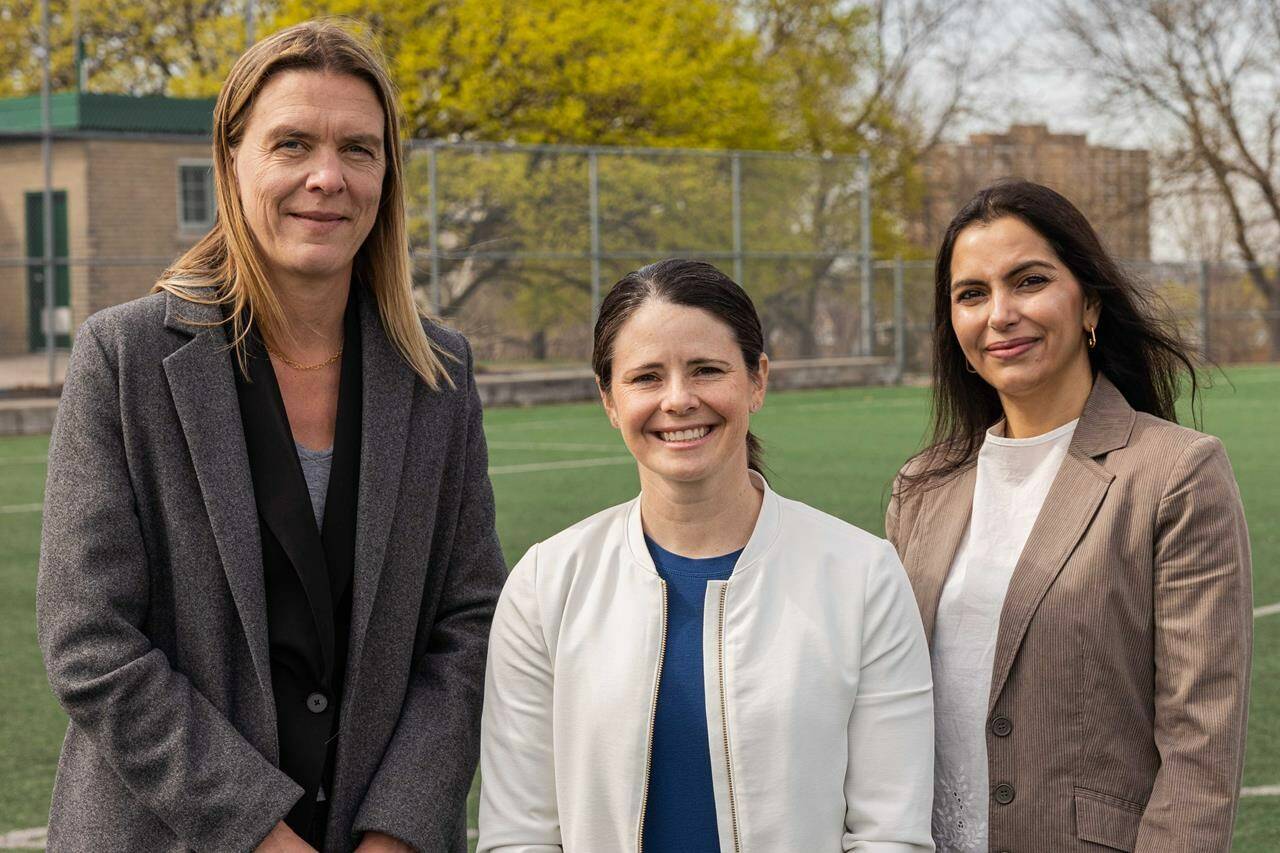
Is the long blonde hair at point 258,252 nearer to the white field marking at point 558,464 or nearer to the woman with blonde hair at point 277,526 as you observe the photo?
the woman with blonde hair at point 277,526

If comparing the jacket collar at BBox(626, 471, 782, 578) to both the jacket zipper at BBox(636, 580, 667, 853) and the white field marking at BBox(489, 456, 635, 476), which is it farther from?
the white field marking at BBox(489, 456, 635, 476)

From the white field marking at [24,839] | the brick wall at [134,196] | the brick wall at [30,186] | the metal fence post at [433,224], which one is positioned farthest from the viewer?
the brick wall at [134,196]

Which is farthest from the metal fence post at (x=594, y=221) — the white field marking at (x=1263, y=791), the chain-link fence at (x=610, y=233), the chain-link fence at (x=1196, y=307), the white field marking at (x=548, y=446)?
the white field marking at (x=1263, y=791)

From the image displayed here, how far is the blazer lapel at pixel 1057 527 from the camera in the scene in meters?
2.77

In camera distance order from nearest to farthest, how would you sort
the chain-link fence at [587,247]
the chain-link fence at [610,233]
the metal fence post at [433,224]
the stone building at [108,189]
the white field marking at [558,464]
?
the white field marking at [558,464] → the metal fence post at [433,224] → the chain-link fence at [587,247] → the chain-link fence at [610,233] → the stone building at [108,189]

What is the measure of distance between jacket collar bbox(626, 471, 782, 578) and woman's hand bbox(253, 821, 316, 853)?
2.31 feet

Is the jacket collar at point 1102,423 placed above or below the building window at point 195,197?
below

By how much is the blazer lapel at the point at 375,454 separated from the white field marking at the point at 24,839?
102 inches

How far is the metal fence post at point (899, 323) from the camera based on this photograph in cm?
2820

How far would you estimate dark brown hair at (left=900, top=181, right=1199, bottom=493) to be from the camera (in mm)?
2924

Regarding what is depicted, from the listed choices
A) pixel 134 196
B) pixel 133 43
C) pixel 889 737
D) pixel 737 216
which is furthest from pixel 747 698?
pixel 133 43

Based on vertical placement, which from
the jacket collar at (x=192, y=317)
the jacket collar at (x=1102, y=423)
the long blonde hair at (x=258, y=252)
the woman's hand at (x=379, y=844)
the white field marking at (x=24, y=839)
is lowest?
the white field marking at (x=24, y=839)

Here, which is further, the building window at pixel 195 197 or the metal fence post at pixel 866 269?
the building window at pixel 195 197

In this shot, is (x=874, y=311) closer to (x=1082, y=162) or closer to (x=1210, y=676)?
(x=1082, y=162)
